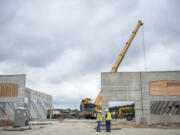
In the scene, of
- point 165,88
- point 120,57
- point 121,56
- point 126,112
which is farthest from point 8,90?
point 121,56

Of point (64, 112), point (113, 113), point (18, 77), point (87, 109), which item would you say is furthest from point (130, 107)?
point (18, 77)

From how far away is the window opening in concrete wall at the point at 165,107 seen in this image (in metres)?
Result: 25.7

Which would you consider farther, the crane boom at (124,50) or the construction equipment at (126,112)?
the crane boom at (124,50)

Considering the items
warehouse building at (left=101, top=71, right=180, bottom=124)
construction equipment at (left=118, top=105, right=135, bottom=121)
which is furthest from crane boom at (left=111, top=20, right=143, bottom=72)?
warehouse building at (left=101, top=71, right=180, bottom=124)

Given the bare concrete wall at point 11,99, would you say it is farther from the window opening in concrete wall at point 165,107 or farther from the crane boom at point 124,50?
the window opening in concrete wall at point 165,107

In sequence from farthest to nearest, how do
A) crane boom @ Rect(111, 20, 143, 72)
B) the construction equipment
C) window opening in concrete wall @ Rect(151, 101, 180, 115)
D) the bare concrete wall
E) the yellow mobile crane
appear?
1. crane boom @ Rect(111, 20, 143, 72)
2. the yellow mobile crane
3. the construction equipment
4. the bare concrete wall
5. window opening in concrete wall @ Rect(151, 101, 180, 115)

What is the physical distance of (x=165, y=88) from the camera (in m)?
25.9

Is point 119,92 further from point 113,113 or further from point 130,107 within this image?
point 113,113

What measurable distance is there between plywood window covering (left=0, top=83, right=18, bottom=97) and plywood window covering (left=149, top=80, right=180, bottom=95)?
685 inches

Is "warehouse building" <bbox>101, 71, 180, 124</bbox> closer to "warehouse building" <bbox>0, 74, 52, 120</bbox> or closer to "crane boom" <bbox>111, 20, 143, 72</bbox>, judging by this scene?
"warehouse building" <bbox>0, 74, 52, 120</bbox>

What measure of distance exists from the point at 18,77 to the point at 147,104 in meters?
17.0

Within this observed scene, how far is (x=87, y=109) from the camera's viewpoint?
39.1 metres

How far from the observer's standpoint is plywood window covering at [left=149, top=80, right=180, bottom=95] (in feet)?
84.8

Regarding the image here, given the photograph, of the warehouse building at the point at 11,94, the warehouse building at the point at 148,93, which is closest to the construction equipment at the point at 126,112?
the warehouse building at the point at 148,93
